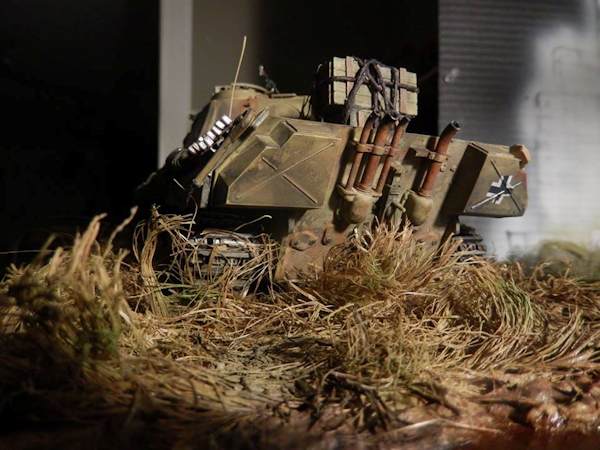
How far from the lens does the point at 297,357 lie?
Answer: 2.59 meters

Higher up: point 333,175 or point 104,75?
point 104,75

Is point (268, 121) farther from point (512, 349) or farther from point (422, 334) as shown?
point (512, 349)

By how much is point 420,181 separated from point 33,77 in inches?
254

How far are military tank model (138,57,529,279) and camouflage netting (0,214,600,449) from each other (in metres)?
0.29

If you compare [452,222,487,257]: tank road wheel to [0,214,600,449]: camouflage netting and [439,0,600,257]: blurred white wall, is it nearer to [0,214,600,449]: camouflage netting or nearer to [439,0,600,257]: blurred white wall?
[0,214,600,449]: camouflage netting

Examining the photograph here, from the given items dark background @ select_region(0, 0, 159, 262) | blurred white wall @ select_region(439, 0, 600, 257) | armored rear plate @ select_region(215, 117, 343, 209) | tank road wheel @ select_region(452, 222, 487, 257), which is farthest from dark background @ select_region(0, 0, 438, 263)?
armored rear plate @ select_region(215, 117, 343, 209)

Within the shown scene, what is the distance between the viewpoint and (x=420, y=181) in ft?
12.2

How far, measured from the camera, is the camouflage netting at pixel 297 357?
6.34 feet

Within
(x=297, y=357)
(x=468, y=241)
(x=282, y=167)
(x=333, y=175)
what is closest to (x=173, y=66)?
(x=333, y=175)

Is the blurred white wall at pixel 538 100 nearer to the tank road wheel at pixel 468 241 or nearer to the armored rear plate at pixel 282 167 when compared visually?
the tank road wheel at pixel 468 241

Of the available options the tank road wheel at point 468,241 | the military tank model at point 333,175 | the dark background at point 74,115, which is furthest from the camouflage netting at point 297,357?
the dark background at point 74,115

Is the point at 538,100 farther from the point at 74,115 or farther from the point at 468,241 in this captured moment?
the point at 74,115

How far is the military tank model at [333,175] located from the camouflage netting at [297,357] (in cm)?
29

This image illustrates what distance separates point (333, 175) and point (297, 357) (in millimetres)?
1260
